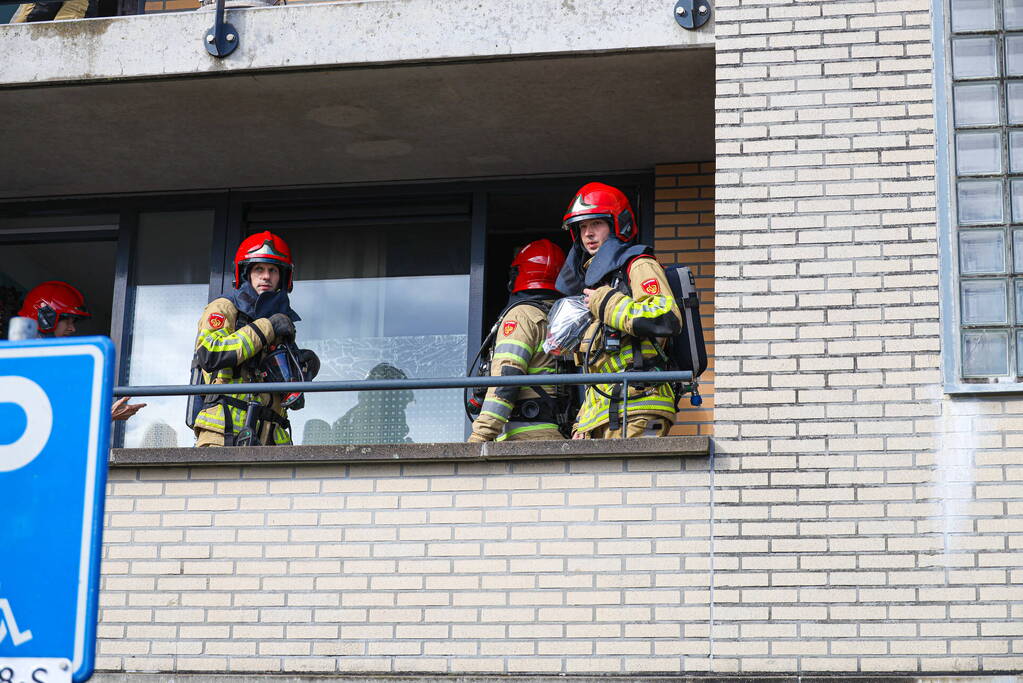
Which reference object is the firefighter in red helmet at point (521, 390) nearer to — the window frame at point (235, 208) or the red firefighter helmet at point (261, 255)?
the red firefighter helmet at point (261, 255)

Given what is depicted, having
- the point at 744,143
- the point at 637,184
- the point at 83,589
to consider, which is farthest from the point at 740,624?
the point at 83,589

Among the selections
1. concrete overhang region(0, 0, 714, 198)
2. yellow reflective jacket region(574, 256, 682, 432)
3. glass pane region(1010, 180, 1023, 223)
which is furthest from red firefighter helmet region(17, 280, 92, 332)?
glass pane region(1010, 180, 1023, 223)

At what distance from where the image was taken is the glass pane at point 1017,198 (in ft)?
22.8

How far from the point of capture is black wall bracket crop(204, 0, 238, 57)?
26.8 feet

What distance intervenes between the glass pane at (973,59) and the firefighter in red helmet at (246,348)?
3.49 meters

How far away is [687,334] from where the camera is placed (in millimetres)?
7066

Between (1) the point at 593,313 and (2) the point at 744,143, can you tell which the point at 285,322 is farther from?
(2) the point at 744,143

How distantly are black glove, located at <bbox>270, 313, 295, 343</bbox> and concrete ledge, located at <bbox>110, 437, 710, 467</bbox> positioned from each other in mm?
914

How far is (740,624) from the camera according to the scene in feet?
21.3

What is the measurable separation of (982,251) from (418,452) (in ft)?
8.79

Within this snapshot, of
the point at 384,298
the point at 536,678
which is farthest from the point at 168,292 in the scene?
the point at 536,678

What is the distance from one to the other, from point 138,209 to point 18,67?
180 cm

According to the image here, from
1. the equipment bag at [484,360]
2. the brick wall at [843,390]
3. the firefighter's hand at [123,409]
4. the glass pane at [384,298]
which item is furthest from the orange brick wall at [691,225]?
the firefighter's hand at [123,409]

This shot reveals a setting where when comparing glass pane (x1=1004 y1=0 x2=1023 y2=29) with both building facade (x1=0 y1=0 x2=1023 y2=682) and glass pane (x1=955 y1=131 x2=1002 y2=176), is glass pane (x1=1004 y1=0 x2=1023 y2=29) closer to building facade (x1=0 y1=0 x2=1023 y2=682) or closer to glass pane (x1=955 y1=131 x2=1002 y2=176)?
building facade (x1=0 y1=0 x2=1023 y2=682)
